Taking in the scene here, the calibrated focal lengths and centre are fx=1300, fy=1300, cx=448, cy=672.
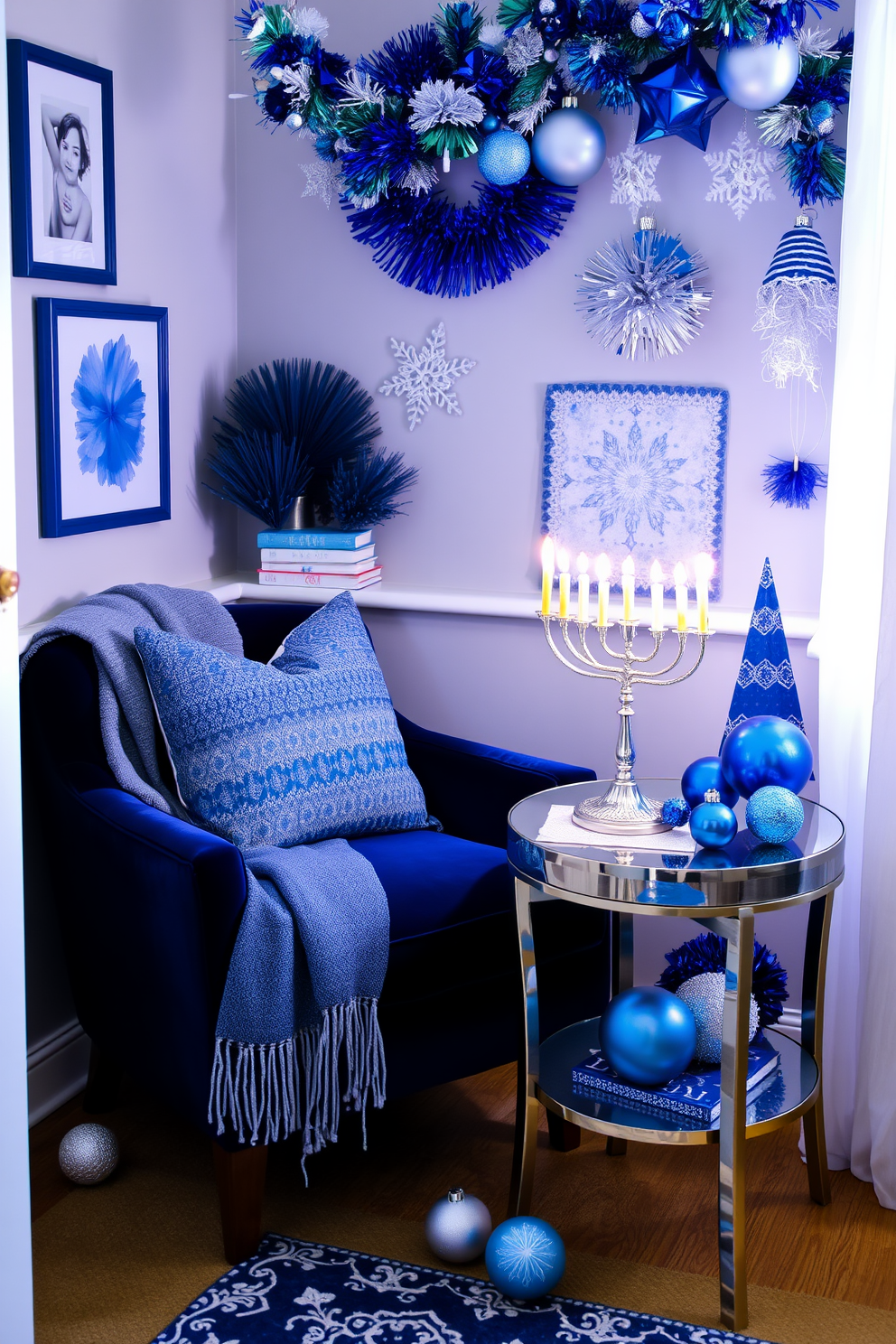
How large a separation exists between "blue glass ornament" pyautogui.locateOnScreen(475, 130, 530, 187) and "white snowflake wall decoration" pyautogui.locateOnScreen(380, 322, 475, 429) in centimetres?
34

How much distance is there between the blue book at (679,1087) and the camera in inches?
72.2

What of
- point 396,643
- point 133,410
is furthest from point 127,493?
point 396,643

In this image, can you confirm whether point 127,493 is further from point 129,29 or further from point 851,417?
point 851,417

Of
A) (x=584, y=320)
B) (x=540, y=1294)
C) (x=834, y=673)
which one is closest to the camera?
(x=540, y=1294)

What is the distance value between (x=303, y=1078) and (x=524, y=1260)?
402 millimetres

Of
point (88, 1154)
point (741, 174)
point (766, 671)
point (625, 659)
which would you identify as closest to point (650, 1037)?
point (625, 659)

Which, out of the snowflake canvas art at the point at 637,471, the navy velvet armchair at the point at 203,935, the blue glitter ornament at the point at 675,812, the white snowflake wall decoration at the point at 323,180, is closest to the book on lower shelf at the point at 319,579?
the snowflake canvas art at the point at 637,471

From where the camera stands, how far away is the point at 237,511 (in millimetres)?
2934

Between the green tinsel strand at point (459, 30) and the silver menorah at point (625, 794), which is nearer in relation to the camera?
the silver menorah at point (625, 794)

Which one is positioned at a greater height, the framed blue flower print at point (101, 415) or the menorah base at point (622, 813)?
the framed blue flower print at point (101, 415)

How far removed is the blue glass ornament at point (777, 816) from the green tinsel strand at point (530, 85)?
4.54 feet

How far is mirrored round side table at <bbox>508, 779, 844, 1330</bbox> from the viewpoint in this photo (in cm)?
175

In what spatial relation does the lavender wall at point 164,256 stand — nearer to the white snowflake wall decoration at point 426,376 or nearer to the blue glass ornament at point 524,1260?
the white snowflake wall decoration at point 426,376

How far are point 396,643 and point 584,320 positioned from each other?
76 cm
